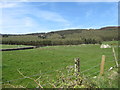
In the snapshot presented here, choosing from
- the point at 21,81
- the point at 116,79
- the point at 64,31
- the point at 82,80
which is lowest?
the point at 21,81

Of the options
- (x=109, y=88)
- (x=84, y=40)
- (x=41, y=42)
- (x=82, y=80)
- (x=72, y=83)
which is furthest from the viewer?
(x=84, y=40)

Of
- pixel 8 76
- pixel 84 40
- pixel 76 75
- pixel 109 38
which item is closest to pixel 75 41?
pixel 84 40

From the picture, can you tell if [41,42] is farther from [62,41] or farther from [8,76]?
[8,76]

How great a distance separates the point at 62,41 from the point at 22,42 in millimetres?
17450

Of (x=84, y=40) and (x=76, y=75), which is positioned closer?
(x=76, y=75)

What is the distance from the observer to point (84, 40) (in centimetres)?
6706

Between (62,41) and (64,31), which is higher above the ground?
(64,31)

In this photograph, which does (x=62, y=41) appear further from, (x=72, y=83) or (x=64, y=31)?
(x=72, y=83)

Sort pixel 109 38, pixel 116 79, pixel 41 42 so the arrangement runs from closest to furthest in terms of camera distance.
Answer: pixel 116 79
pixel 41 42
pixel 109 38

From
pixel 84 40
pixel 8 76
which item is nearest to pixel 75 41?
pixel 84 40

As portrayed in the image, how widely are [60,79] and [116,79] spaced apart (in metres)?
4.20

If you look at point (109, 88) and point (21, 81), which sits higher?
point (109, 88)

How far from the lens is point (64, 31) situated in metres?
107

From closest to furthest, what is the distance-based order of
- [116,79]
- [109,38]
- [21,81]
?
[116,79], [21,81], [109,38]
